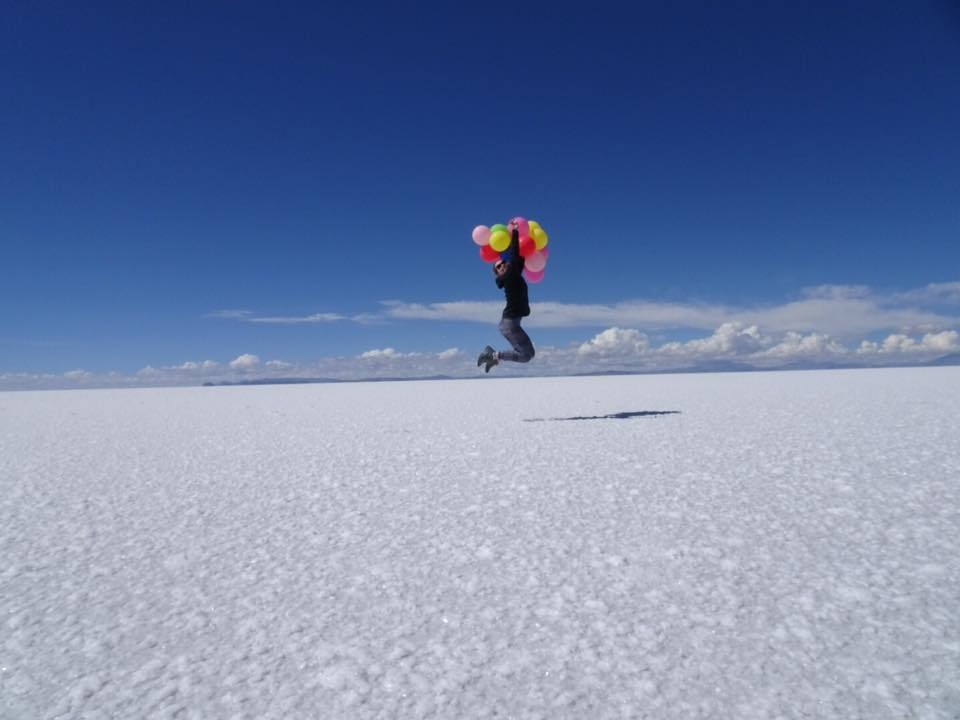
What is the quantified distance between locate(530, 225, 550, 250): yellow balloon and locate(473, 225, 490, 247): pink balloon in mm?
661

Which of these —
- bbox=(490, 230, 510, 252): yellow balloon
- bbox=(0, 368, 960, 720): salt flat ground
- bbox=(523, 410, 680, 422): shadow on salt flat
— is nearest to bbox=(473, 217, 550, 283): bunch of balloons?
bbox=(490, 230, 510, 252): yellow balloon

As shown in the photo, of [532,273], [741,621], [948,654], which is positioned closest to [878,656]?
[948,654]

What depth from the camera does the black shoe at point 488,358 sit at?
23.4ft

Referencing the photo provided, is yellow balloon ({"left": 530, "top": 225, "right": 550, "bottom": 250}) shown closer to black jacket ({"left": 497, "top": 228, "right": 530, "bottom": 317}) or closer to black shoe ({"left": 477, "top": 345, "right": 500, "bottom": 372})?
black jacket ({"left": 497, "top": 228, "right": 530, "bottom": 317})

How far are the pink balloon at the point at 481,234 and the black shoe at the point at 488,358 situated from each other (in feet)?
5.04

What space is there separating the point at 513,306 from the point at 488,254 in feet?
2.46

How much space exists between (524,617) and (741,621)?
2.21 feet

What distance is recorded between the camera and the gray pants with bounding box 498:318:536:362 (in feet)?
22.7

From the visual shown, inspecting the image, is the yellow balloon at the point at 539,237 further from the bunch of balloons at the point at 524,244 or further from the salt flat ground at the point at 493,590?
the salt flat ground at the point at 493,590

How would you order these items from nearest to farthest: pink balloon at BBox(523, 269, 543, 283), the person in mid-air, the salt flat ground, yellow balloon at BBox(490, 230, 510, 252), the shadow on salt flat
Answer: the salt flat ground < yellow balloon at BBox(490, 230, 510, 252) < the person in mid-air < pink balloon at BBox(523, 269, 543, 283) < the shadow on salt flat

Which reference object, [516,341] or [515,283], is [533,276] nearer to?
[515,283]

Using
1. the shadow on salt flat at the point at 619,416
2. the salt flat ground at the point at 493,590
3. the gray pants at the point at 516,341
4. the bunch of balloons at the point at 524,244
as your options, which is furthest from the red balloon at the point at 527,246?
the salt flat ground at the point at 493,590

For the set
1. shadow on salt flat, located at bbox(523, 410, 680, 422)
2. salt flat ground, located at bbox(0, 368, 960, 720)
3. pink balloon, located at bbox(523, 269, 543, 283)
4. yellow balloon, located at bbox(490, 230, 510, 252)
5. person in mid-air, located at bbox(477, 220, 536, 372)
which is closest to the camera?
salt flat ground, located at bbox(0, 368, 960, 720)

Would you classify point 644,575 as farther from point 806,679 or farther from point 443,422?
point 443,422
